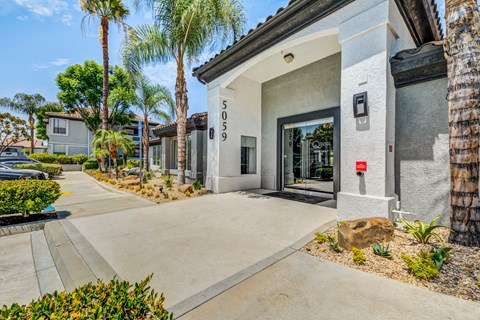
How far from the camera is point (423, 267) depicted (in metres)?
2.75

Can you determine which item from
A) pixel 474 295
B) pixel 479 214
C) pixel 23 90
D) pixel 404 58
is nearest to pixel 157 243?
→ pixel 474 295

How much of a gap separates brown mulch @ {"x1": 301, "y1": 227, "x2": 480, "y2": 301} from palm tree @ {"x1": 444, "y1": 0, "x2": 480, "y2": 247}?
413mm

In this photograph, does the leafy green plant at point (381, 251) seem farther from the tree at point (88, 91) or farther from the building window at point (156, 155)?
the tree at point (88, 91)

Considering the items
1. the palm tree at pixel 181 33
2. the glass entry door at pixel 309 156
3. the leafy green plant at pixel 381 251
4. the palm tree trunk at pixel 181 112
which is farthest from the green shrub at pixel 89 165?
the leafy green plant at pixel 381 251

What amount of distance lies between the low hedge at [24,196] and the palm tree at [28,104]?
113 feet

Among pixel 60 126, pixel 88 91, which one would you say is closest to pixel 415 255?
pixel 88 91

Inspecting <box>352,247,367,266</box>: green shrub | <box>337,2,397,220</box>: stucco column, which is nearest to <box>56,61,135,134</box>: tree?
<box>337,2,397,220</box>: stucco column

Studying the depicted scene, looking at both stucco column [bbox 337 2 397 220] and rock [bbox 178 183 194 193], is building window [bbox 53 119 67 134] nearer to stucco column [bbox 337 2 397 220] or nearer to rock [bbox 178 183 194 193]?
rock [bbox 178 183 194 193]

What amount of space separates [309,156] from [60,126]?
3514 centimetres

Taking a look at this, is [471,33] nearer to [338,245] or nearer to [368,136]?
[368,136]

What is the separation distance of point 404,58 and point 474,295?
4.40 metres

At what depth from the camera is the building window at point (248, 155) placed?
392 inches

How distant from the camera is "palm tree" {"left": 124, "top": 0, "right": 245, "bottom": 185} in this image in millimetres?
7879

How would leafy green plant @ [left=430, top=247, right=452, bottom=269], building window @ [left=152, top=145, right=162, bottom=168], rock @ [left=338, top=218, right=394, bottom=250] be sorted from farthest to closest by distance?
A: building window @ [left=152, top=145, right=162, bottom=168], rock @ [left=338, top=218, right=394, bottom=250], leafy green plant @ [left=430, top=247, right=452, bottom=269]
